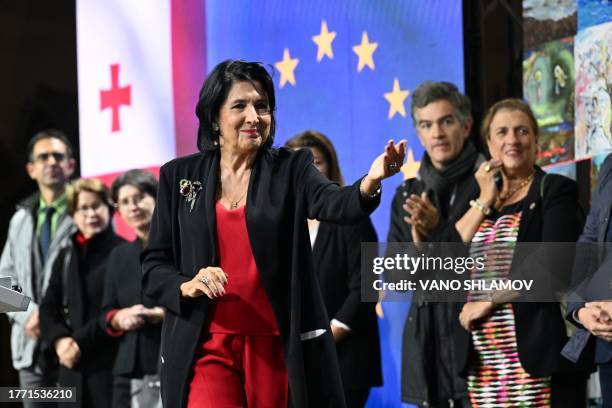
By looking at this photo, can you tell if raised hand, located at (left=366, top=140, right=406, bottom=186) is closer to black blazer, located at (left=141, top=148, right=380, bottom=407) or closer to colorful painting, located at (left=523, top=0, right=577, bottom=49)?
black blazer, located at (left=141, top=148, right=380, bottom=407)

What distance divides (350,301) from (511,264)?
917 millimetres

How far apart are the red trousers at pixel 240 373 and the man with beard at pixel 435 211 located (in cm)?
183

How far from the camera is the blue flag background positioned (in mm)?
5688

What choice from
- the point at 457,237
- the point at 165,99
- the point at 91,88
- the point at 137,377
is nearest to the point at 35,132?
the point at 91,88

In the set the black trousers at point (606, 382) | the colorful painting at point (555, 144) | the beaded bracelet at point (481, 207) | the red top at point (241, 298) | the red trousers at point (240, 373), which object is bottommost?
the black trousers at point (606, 382)

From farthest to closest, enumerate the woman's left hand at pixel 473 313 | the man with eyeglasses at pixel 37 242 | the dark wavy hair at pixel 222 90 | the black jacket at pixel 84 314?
the man with eyeglasses at pixel 37 242
the black jacket at pixel 84 314
the woman's left hand at pixel 473 313
the dark wavy hair at pixel 222 90

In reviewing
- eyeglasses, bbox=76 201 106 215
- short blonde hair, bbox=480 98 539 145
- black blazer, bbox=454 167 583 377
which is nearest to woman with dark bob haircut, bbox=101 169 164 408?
eyeglasses, bbox=76 201 106 215

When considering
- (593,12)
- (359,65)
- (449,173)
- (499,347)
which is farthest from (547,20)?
(499,347)

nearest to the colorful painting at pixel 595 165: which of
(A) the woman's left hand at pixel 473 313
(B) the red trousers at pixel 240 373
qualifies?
(A) the woman's left hand at pixel 473 313

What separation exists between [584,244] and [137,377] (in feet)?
8.47

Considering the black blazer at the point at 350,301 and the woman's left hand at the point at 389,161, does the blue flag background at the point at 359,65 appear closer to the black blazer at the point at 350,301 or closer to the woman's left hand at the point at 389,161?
the black blazer at the point at 350,301

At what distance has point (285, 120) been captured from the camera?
6.33 m

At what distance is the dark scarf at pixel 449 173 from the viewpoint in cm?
518

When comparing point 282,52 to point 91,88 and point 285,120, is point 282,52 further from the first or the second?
point 91,88
